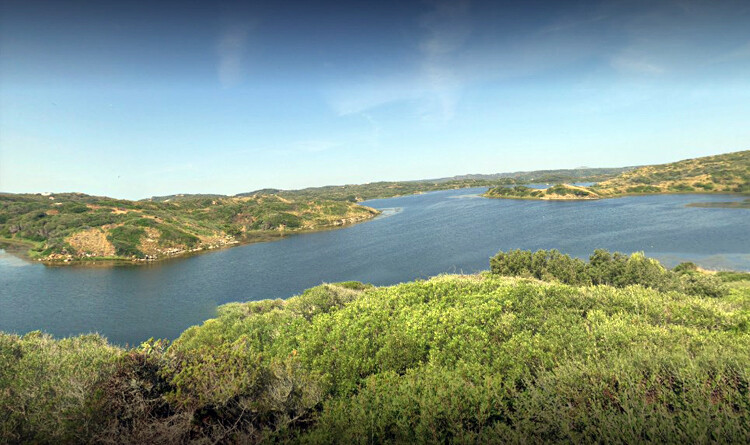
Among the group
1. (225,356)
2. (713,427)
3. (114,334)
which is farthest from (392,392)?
(114,334)

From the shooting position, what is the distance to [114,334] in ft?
140

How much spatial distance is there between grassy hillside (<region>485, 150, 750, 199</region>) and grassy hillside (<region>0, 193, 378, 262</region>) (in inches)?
5369

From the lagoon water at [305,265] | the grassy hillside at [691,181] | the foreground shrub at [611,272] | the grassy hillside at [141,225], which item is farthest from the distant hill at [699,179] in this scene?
the grassy hillside at [141,225]

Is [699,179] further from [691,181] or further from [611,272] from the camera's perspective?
[611,272]

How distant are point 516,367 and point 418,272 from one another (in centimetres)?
5331

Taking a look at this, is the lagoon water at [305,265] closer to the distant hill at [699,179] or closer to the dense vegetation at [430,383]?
the dense vegetation at [430,383]

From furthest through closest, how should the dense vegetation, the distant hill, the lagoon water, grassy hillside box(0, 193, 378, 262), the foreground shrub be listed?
the distant hill → grassy hillside box(0, 193, 378, 262) → the lagoon water → the foreground shrub → the dense vegetation

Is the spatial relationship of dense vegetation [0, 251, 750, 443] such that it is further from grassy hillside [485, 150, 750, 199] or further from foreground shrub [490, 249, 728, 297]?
grassy hillside [485, 150, 750, 199]

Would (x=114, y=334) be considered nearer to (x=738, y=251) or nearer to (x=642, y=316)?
(x=642, y=316)

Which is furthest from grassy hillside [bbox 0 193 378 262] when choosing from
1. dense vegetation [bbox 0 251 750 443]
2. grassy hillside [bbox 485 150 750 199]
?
grassy hillside [bbox 485 150 750 199]

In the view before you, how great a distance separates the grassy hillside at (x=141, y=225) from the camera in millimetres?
94812

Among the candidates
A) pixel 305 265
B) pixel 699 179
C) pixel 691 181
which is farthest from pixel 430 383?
pixel 699 179

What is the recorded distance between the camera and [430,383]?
1132 cm

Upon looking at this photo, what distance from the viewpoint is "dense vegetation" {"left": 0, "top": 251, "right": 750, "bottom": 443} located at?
9.10 metres
